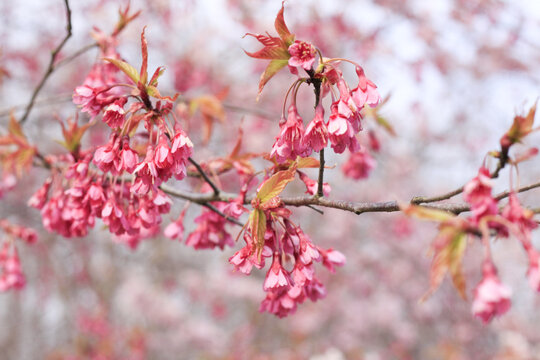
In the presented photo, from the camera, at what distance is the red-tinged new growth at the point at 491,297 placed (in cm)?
77

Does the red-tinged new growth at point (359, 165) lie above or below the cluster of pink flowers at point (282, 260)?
above

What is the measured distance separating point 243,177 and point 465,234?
31.4 inches

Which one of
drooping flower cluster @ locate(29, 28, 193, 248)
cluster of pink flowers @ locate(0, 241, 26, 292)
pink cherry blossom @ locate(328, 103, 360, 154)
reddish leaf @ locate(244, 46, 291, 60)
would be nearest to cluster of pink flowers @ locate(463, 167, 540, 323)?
pink cherry blossom @ locate(328, 103, 360, 154)

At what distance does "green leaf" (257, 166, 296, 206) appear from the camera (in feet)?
3.54

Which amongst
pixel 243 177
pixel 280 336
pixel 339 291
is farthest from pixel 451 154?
pixel 243 177

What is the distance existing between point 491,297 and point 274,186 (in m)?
0.53

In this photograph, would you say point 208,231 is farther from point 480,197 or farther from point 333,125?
point 480,197

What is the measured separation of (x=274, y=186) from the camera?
1.09 m

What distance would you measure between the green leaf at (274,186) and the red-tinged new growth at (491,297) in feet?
1.57

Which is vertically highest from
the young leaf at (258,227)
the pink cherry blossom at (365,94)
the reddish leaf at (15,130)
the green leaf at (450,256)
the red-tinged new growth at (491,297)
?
the reddish leaf at (15,130)

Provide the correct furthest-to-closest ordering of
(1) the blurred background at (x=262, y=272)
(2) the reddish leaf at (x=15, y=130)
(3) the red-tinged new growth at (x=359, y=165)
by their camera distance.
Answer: (1) the blurred background at (x=262, y=272) → (3) the red-tinged new growth at (x=359, y=165) → (2) the reddish leaf at (x=15, y=130)

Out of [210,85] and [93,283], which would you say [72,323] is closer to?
[93,283]

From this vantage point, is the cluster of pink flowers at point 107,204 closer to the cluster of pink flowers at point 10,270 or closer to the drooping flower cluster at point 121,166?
the drooping flower cluster at point 121,166

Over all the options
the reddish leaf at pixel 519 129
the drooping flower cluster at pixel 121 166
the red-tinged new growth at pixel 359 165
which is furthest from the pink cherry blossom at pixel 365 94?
the red-tinged new growth at pixel 359 165
